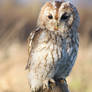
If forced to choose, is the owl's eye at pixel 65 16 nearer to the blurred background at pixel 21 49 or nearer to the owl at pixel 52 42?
the owl at pixel 52 42

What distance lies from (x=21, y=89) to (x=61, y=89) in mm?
3461

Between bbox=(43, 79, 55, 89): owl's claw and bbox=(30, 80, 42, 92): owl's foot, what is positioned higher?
bbox=(43, 79, 55, 89): owl's claw

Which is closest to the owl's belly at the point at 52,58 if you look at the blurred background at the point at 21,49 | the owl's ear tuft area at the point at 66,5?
the owl's ear tuft area at the point at 66,5

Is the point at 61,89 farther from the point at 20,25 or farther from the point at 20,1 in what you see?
the point at 20,1

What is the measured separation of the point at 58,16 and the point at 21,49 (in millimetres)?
6329

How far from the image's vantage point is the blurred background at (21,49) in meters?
5.39

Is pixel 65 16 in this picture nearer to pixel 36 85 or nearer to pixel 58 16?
pixel 58 16

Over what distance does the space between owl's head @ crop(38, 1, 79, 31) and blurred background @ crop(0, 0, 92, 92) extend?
0.66 meters

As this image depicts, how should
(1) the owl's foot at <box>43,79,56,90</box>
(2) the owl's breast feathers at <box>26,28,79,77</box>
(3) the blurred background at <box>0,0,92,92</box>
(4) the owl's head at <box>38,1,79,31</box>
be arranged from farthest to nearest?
(3) the blurred background at <box>0,0,92,92</box> → (2) the owl's breast feathers at <box>26,28,79,77</box> → (4) the owl's head at <box>38,1,79,31</box> → (1) the owl's foot at <box>43,79,56,90</box>

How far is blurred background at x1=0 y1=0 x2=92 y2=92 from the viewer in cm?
539

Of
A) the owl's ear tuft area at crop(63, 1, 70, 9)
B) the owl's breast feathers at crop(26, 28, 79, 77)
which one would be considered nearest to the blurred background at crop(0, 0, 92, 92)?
the owl's breast feathers at crop(26, 28, 79, 77)

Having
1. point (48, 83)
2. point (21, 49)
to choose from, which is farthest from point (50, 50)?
point (21, 49)

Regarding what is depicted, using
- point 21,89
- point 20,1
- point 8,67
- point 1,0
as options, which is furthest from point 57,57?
point 20,1

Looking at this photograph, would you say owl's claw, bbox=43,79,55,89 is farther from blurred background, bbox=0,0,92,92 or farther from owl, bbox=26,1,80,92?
blurred background, bbox=0,0,92,92
